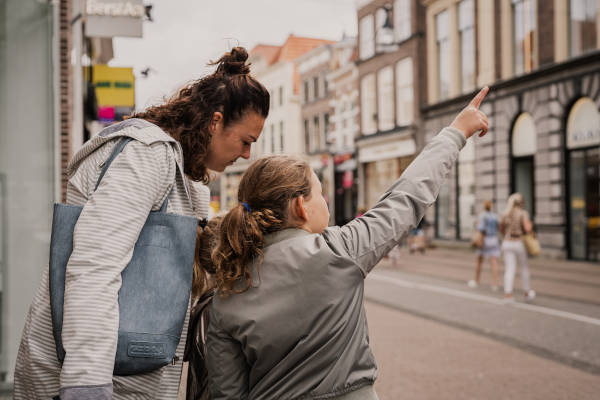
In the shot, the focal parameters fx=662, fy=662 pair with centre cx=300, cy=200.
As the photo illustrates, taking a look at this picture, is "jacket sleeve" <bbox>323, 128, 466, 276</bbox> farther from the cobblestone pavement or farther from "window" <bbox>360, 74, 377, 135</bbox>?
"window" <bbox>360, 74, 377, 135</bbox>

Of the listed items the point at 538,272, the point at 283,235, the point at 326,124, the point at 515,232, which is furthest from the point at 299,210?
the point at 326,124

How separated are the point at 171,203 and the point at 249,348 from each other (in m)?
0.46

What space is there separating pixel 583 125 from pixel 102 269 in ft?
57.0

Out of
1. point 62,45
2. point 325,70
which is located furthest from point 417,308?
point 325,70

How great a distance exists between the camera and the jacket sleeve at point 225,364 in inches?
74.7

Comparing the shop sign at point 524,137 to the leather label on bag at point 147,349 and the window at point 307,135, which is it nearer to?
the leather label on bag at point 147,349

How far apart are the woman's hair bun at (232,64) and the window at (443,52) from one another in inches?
939

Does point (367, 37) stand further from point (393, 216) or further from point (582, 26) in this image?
point (393, 216)

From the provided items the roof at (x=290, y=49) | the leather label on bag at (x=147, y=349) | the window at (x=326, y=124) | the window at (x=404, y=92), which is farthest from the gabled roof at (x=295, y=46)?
the leather label on bag at (x=147, y=349)

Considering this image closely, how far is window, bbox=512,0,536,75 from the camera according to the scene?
63.4 ft

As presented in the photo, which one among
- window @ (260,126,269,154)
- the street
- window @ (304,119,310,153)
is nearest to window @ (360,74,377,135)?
window @ (304,119,310,153)

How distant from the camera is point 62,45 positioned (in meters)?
6.66

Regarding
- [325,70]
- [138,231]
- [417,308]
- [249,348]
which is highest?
[325,70]

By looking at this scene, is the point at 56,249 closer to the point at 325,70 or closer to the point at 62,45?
the point at 62,45
